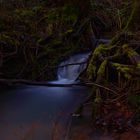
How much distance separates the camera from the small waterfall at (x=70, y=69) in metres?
8.88

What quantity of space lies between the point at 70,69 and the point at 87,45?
1033 mm

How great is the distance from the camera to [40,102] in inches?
298

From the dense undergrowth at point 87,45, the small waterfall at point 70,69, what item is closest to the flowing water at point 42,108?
the small waterfall at point 70,69

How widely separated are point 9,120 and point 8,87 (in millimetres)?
1817

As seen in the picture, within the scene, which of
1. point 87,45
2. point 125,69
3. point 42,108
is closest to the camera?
point 125,69

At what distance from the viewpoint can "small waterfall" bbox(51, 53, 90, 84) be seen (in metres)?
8.88

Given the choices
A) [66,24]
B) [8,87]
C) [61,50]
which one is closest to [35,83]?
[8,87]

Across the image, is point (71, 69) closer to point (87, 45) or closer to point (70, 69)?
point (70, 69)

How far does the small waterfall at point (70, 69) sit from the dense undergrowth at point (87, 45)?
192mm

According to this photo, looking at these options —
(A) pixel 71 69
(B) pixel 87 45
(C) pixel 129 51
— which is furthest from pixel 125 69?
(B) pixel 87 45

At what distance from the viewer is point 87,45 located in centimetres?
988

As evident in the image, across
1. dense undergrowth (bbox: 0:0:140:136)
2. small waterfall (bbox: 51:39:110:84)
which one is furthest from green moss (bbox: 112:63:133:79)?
small waterfall (bbox: 51:39:110:84)

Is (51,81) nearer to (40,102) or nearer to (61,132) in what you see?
(40,102)

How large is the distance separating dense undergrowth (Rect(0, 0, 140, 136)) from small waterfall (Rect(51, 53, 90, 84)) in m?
0.19
